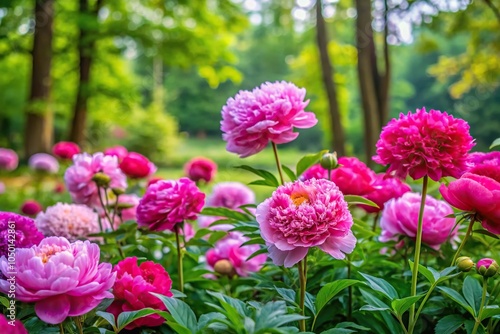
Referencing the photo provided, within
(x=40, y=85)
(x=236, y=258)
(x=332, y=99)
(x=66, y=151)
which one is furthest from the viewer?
(x=40, y=85)

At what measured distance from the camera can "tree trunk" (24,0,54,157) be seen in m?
6.37

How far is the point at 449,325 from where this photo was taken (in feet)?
2.56

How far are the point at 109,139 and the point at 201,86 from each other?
4.67m

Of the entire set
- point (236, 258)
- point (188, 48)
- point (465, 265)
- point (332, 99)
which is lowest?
point (332, 99)

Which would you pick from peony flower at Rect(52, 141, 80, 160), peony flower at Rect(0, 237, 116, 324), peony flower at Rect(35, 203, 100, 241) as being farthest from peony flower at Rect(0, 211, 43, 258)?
peony flower at Rect(52, 141, 80, 160)

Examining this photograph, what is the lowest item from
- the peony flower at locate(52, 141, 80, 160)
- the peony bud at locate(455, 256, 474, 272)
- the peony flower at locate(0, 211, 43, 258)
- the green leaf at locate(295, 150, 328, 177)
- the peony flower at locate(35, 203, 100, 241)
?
the peony flower at locate(52, 141, 80, 160)

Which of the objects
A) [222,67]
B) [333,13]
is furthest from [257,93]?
[333,13]

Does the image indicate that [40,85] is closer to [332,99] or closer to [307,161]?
[332,99]

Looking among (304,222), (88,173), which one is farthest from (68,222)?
(304,222)

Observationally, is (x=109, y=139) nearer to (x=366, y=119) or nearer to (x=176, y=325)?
(x=366, y=119)

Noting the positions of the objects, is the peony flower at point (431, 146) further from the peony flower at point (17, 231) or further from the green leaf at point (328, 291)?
the peony flower at point (17, 231)

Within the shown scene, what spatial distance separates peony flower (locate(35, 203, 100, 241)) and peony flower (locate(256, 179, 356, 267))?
542 millimetres

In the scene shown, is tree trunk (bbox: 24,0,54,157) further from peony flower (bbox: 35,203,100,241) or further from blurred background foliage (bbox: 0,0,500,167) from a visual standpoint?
peony flower (bbox: 35,203,100,241)

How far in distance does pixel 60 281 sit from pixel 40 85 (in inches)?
264
